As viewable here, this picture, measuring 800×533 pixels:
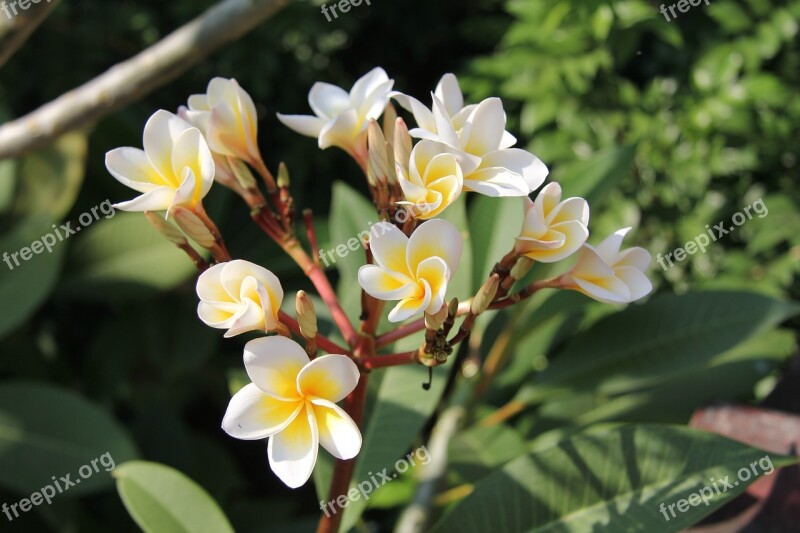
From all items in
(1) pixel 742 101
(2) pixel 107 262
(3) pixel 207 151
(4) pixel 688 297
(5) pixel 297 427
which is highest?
(3) pixel 207 151

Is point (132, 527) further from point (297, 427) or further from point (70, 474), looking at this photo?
point (297, 427)

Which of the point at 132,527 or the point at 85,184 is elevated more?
the point at 85,184

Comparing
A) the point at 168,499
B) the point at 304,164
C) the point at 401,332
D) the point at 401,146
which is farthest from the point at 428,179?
the point at 304,164

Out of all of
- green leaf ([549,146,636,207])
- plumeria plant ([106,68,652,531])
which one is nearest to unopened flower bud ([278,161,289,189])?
plumeria plant ([106,68,652,531])

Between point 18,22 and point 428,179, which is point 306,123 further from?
point 18,22

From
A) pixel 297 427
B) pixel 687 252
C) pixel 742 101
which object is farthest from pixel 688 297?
pixel 297 427

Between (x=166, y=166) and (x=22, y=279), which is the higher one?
(x=166, y=166)
